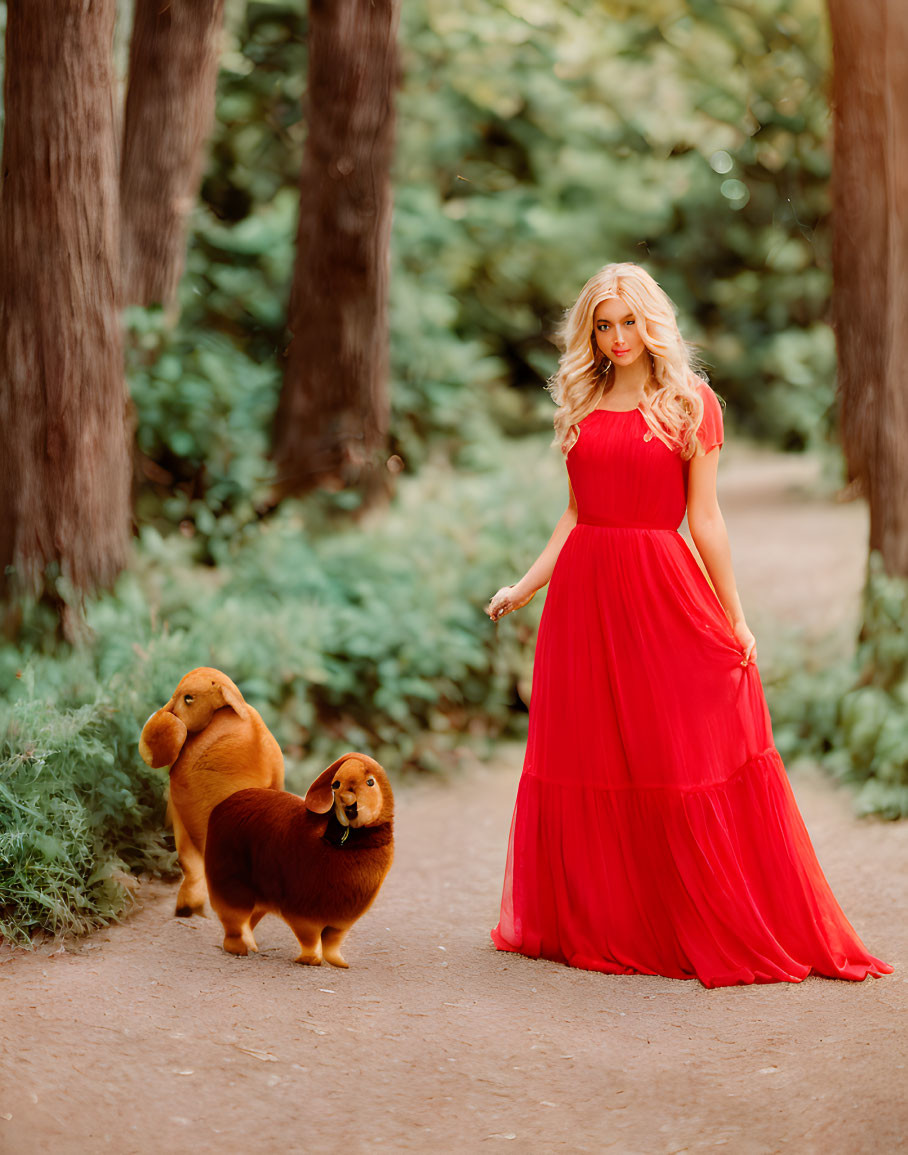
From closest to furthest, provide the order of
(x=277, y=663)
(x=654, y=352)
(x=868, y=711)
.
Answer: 1. (x=654, y=352)
2. (x=277, y=663)
3. (x=868, y=711)

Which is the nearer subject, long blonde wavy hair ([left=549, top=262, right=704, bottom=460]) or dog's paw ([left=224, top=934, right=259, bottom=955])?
long blonde wavy hair ([left=549, top=262, right=704, bottom=460])

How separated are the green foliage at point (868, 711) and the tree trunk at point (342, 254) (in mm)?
3162

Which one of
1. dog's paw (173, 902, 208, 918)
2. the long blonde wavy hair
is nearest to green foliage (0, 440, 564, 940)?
dog's paw (173, 902, 208, 918)

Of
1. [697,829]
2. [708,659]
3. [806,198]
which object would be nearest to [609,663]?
[708,659]

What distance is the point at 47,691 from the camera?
4883mm

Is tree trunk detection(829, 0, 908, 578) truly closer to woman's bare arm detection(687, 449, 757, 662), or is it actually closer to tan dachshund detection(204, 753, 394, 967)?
woman's bare arm detection(687, 449, 757, 662)

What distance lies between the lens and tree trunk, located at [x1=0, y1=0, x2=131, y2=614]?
17.4 feet

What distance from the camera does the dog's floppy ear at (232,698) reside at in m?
4.04

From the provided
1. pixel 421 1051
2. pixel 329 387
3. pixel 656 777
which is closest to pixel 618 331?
pixel 656 777

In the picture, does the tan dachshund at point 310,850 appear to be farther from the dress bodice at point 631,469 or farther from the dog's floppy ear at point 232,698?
the dress bodice at point 631,469

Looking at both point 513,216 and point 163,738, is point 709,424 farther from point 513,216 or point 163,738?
point 513,216

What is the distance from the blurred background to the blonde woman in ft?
5.55

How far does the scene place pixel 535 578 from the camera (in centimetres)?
402

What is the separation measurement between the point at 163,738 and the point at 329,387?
4.64m
